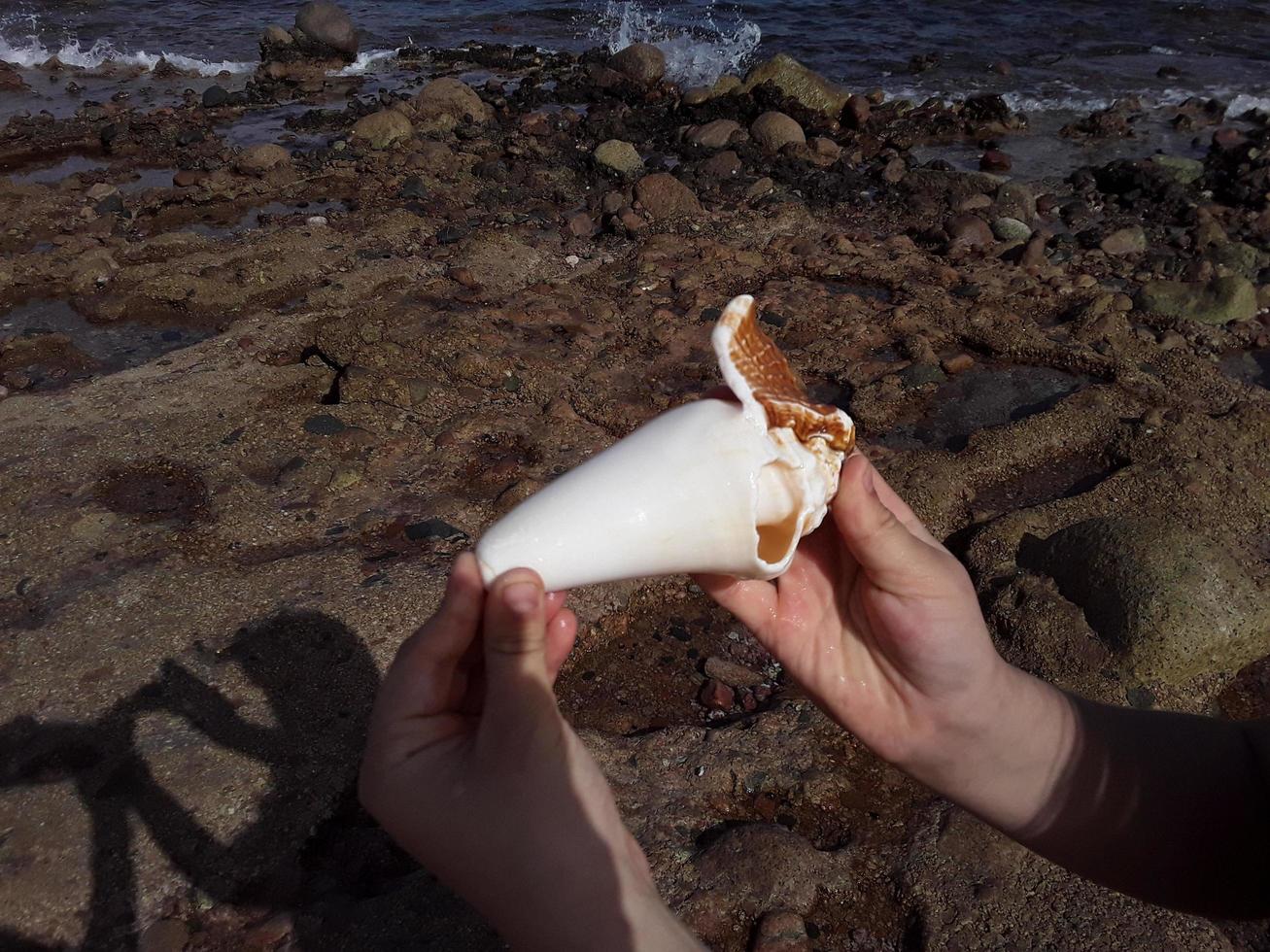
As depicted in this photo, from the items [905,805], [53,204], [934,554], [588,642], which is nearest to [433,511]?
[588,642]

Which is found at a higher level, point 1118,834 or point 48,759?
point 1118,834

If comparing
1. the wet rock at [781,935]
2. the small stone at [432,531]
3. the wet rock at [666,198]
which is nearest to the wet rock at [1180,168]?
the wet rock at [666,198]

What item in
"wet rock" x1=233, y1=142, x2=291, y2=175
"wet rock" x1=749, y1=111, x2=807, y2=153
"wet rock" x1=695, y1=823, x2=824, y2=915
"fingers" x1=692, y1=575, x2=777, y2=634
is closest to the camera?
"fingers" x1=692, y1=575, x2=777, y2=634

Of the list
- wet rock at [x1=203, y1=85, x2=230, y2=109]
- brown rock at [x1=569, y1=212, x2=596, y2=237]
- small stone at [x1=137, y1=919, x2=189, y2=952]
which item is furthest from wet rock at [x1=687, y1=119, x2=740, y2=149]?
small stone at [x1=137, y1=919, x2=189, y2=952]

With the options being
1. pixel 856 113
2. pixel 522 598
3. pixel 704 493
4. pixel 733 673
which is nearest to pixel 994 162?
pixel 856 113

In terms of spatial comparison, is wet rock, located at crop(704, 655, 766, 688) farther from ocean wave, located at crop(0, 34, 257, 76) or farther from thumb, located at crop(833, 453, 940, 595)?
ocean wave, located at crop(0, 34, 257, 76)

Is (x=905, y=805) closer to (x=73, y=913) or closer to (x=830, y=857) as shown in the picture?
(x=830, y=857)
